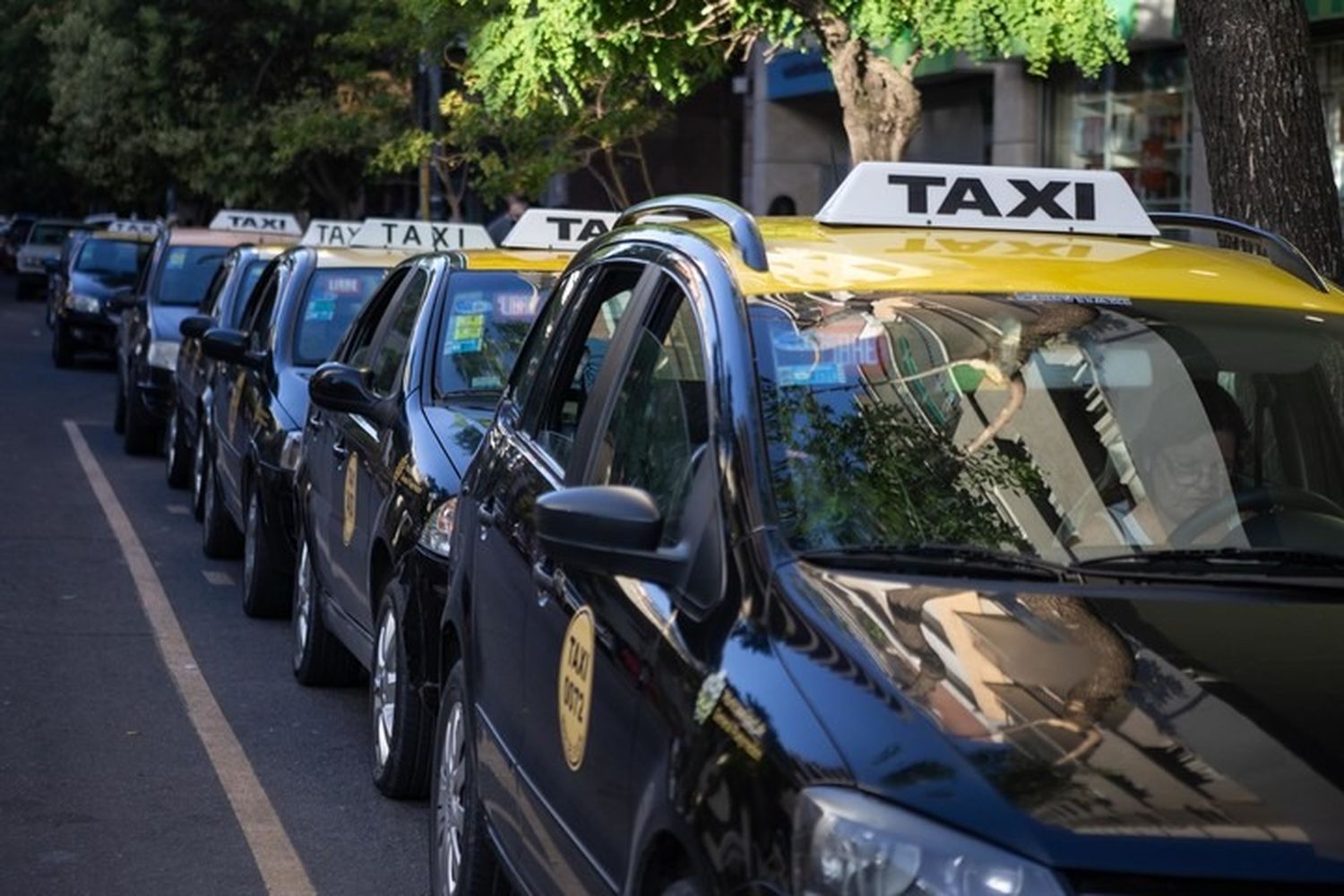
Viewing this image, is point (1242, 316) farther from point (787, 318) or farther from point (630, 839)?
point (630, 839)

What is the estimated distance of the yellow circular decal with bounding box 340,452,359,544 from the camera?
28.3 ft

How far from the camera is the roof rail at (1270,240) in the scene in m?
5.34

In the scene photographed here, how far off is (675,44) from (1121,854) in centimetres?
1320

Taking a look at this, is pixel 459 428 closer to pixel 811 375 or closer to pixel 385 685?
pixel 385 685

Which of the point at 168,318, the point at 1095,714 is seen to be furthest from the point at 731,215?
the point at 168,318

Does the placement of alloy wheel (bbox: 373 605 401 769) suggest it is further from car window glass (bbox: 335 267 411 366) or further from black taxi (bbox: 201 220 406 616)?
black taxi (bbox: 201 220 406 616)

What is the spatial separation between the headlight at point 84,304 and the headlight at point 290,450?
65.2 ft

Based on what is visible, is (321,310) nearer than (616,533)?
No

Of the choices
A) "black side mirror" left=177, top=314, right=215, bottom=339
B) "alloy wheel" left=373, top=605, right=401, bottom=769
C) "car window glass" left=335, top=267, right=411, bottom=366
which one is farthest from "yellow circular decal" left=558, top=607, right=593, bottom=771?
"black side mirror" left=177, top=314, right=215, bottom=339

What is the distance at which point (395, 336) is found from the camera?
916 centimetres

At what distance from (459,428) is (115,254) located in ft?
80.1

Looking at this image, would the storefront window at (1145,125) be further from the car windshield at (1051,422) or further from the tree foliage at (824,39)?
the car windshield at (1051,422)

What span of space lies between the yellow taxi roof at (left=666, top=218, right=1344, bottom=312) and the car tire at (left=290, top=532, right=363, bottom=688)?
14.5ft

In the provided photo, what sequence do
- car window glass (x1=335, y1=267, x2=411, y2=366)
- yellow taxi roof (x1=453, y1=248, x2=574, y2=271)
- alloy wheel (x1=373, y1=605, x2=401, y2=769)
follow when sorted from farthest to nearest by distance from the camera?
car window glass (x1=335, y1=267, x2=411, y2=366) → yellow taxi roof (x1=453, y1=248, x2=574, y2=271) → alloy wheel (x1=373, y1=605, x2=401, y2=769)
